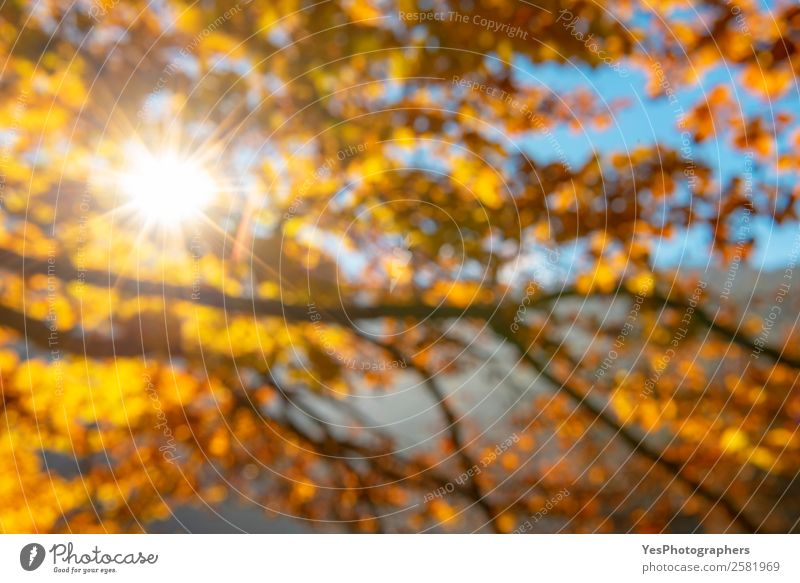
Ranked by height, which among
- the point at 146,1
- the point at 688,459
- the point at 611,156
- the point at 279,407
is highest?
the point at 146,1

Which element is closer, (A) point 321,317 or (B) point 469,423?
(A) point 321,317

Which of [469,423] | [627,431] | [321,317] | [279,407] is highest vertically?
[321,317]

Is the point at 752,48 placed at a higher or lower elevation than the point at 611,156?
higher

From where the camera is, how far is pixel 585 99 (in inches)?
136

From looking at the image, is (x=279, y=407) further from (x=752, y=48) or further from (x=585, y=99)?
(x=752, y=48)

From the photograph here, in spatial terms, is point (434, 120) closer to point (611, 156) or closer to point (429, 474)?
point (611, 156)

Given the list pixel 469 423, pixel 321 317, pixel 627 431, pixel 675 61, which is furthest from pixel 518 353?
pixel 675 61

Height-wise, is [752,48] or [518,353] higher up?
[752,48]

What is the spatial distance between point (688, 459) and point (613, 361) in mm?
765

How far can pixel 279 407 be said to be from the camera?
3566 mm

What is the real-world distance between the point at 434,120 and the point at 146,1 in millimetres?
1808

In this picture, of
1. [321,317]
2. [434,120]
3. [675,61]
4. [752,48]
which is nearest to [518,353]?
[321,317]

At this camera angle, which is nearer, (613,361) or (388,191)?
(388,191)

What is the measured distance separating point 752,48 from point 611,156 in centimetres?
107
